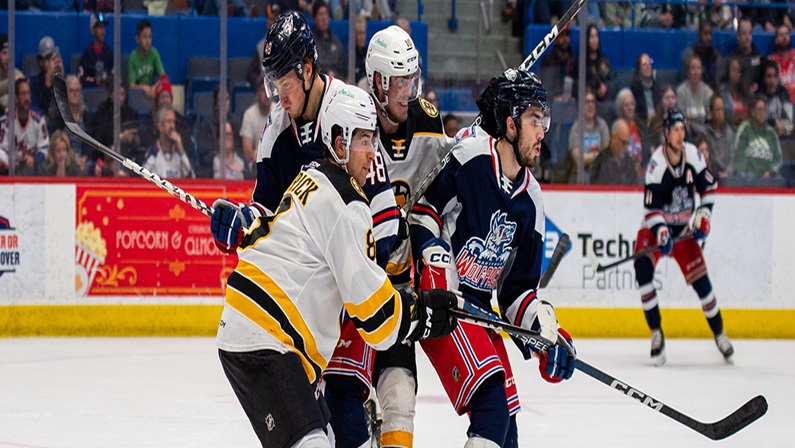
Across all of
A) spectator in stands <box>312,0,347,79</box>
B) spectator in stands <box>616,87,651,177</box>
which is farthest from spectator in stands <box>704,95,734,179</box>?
spectator in stands <box>312,0,347,79</box>

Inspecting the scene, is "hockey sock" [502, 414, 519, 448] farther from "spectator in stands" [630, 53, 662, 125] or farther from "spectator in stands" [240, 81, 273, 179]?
"spectator in stands" [630, 53, 662, 125]

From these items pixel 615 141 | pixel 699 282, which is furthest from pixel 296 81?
pixel 615 141

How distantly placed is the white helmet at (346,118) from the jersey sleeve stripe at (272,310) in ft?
1.08

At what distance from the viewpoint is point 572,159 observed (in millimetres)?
7562

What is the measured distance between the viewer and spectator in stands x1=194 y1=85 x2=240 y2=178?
7324mm

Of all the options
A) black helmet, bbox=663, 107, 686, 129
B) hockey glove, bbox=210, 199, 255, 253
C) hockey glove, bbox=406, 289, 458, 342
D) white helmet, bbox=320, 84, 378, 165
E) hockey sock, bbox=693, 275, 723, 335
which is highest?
white helmet, bbox=320, 84, 378, 165

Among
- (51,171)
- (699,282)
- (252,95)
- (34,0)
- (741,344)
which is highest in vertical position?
Answer: (34,0)

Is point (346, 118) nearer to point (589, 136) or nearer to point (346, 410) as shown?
point (346, 410)

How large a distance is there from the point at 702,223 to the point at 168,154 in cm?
308

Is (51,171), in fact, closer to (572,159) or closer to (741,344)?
(572,159)

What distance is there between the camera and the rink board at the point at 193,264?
705cm

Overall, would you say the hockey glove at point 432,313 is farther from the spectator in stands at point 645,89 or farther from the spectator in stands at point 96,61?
the spectator in stands at point 645,89

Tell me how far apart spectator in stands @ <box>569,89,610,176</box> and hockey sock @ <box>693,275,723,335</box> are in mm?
1100

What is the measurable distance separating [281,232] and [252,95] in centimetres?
474
